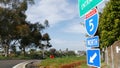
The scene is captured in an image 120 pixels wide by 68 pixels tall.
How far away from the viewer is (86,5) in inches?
281

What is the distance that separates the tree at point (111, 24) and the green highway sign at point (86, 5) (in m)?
20.4

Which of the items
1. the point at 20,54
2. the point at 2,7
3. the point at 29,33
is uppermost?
the point at 2,7

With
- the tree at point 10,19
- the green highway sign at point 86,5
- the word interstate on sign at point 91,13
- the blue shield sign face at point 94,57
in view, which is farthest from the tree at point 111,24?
the tree at point 10,19

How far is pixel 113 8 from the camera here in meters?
28.3

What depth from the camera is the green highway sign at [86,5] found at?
21.6 ft

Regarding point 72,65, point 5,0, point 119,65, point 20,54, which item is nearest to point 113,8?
point 72,65

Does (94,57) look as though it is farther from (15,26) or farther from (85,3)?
(15,26)

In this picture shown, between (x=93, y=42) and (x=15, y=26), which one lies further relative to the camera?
(x=15, y=26)

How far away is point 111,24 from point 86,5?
2158 centimetres

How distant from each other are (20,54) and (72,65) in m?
39.1

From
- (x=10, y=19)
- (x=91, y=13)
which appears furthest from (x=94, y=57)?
(x=10, y=19)

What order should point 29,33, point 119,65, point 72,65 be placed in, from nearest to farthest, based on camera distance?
point 119,65 → point 72,65 → point 29,33

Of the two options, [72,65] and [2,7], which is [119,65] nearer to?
[72,65]

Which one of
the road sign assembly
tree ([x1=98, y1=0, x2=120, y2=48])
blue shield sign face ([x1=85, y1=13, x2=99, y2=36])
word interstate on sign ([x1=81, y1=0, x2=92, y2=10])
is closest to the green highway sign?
word interstate on sign ([x1=81, y1=0, x2=92, y2=10])
